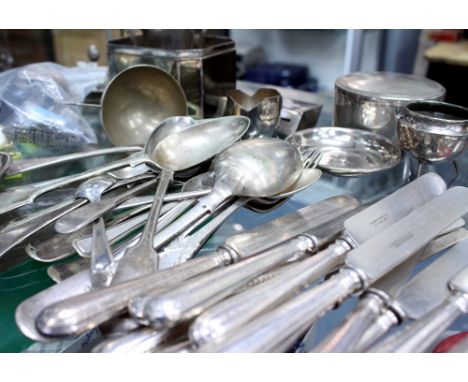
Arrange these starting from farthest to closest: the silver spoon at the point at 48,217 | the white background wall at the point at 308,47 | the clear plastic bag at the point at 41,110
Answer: the white background wall at the point at 308,47
the clear plastic bag at the point at 41,110
the silver spoon at the point at 48,217

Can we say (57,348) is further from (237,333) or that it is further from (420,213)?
(420,213)

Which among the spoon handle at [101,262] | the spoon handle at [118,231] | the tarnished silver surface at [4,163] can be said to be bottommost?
the spoon handle at [118,231]

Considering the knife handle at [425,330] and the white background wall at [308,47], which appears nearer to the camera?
the knife handle at [425,330]

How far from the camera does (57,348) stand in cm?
26

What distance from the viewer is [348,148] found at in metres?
0.50

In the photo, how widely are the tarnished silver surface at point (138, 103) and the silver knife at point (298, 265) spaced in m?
0.28

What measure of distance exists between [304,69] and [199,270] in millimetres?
1441

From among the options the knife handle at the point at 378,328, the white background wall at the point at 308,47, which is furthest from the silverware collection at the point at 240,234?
the white background wall at the point at 308,47

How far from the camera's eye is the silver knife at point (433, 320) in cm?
23

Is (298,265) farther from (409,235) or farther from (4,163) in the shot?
(4,163)

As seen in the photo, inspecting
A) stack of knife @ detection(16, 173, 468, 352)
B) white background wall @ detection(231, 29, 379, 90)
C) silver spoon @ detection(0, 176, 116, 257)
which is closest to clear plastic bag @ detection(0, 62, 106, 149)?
silver spoon @ detection(0, 176, 116, 257)

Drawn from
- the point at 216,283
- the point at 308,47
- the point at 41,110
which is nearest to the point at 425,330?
the point at 216,283

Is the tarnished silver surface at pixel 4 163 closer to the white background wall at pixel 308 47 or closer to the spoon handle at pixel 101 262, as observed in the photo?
the spoon handle at pixel 101 262
